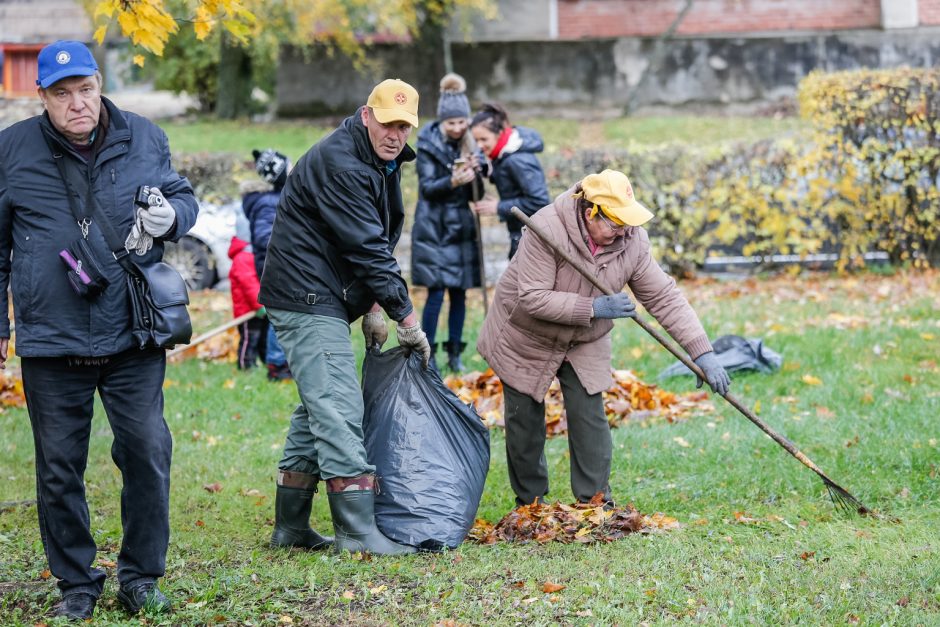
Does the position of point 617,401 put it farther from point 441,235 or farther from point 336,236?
point 336,236

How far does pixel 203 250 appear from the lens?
511 inches

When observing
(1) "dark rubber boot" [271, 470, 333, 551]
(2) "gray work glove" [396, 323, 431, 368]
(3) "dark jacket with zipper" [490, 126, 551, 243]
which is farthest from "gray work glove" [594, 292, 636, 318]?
(3) "dark jacket with zipper" [490, 126, 551, 243]

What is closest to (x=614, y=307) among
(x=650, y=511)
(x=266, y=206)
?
(x=650, y=511)

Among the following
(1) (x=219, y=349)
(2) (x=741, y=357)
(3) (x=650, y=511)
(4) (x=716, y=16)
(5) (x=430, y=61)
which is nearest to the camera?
(3) (x=650, y=511)

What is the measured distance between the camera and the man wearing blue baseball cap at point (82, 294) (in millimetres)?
4105

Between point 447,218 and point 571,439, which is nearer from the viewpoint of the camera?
point 571,439

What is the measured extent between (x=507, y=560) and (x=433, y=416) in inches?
29.0

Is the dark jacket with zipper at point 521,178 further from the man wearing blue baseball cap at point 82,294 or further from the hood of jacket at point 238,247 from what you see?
the man wearing blue baseball cap at point 82,294

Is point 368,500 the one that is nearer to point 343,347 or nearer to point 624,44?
point 343,347

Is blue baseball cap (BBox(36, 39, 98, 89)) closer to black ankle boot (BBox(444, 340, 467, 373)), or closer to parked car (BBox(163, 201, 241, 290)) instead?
black ankle boot (BBox(444, 340, 467, 373))

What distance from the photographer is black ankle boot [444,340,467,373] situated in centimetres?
865

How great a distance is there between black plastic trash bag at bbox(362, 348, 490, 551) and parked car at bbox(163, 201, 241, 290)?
7872 mm

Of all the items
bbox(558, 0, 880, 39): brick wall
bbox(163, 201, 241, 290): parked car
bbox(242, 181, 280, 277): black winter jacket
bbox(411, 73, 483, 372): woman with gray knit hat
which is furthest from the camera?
bbox(558, 0, 880, 39): brick wall

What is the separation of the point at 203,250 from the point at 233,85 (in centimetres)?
1217
